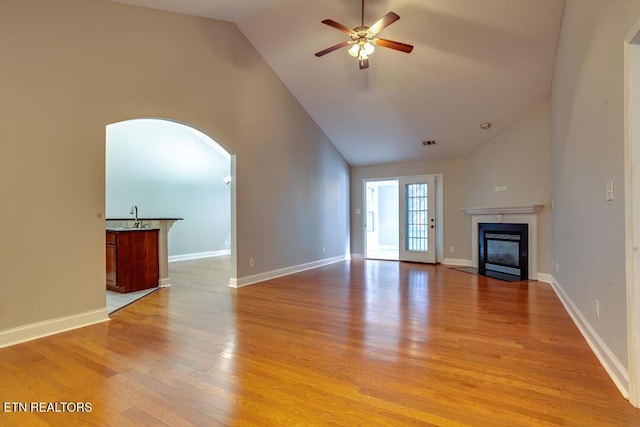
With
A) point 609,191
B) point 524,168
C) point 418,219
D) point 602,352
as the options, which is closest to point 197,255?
point 418,219

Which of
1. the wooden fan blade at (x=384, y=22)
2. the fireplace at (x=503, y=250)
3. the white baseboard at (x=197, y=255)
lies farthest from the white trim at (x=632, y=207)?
the white baseboard at (x=197, y=255)

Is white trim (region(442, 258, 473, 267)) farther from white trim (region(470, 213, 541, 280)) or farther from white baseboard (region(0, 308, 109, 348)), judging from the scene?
white baseboard (region(0, 308, 109, 348))

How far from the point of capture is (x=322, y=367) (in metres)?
2.26

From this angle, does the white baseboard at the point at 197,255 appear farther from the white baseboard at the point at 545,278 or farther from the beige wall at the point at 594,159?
the beige wall at the point at 594,159

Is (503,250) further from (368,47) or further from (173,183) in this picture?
(173,183)

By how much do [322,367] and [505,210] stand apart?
472 centimetres

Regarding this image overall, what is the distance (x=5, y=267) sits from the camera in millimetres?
2727

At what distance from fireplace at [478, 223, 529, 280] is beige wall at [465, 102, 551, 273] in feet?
0.71

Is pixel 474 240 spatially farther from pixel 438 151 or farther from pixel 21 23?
pixel 21 23

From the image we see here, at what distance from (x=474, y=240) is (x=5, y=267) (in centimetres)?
676

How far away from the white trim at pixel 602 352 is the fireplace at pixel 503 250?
1.96 meters

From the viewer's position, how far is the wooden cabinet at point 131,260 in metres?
4.54

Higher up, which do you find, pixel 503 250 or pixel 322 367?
pixel 503 250

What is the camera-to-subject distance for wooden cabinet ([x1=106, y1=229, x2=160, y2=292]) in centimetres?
454
